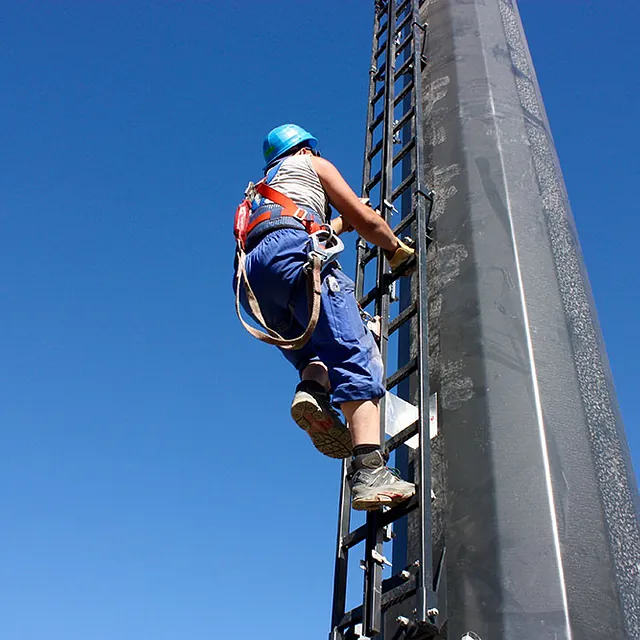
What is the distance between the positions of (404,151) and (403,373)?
1.72 m

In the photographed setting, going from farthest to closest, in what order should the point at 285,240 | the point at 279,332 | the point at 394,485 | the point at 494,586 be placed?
1. the point at 279,332
2. the point at 285,240
3. the point at 394,485
4. the point at 494,586

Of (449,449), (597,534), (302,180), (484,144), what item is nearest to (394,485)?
(449,449)

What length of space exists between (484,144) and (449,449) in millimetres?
1865

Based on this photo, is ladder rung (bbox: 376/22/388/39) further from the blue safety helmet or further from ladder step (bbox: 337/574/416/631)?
ladder step (bbox: 337/574/416/631)

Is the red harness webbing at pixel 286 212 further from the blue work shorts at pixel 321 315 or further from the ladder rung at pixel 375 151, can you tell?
the ladder rung at pixel 375 151

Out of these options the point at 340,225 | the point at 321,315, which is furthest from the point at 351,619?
the point at 340,225

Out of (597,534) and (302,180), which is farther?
(302,180)

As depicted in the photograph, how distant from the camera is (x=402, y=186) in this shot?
4.86m

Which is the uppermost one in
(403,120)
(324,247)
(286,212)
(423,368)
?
(403,120)

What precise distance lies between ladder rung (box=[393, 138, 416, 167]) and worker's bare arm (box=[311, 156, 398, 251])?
912 millimetres

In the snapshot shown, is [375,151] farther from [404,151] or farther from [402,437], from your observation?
[402,437]

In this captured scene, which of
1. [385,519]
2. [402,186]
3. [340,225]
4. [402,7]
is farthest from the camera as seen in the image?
[402,7]

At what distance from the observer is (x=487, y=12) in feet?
18.5

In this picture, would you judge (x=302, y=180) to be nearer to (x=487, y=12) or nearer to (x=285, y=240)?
(x=285, y=240)
